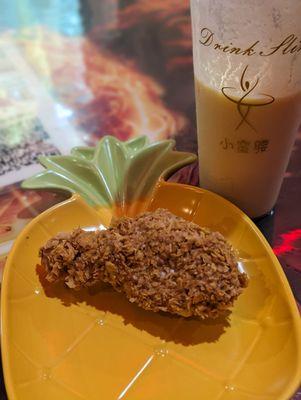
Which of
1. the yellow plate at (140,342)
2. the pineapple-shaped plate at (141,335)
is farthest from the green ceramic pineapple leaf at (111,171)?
the yellow plate at (140,342)

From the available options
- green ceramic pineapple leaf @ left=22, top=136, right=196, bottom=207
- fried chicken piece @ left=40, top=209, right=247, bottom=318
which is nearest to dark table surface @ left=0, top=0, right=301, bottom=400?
green ceramic pineapple leaf @ left=22, top=136, right=196, bottom=207

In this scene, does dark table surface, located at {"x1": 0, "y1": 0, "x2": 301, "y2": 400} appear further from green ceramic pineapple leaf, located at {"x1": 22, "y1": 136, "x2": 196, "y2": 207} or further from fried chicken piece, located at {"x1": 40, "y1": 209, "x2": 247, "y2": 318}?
fried chicken piece, located at {"x1": 40, "y1": 209, "x2": 247, "y2": 318}

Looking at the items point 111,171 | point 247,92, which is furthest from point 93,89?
point 247,92

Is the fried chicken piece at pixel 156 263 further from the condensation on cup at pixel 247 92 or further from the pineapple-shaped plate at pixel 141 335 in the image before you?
the condensation on cup at pixel 247 92

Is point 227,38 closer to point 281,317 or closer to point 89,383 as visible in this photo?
point 281,317

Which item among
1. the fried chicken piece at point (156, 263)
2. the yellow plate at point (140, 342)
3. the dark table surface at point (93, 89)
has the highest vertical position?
the dark table surface at point (93, 89)

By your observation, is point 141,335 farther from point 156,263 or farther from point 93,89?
point 93,89
